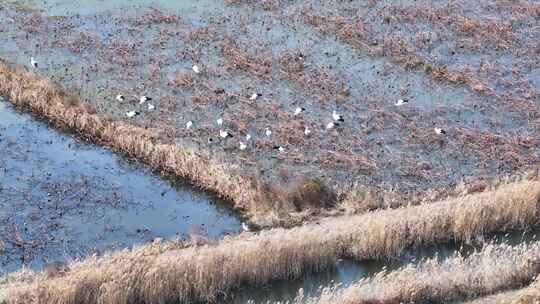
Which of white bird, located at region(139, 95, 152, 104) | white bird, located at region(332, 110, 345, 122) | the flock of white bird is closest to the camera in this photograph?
the flock of white bird

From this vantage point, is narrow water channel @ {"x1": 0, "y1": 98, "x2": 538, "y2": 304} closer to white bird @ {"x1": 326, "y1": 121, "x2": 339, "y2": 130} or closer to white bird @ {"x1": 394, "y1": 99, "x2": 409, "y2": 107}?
white bird @ {"x1": 326, "y1": 121, "x2": 339, "y2": 130}

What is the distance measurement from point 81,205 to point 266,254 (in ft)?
20.4

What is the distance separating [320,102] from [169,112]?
4.91m

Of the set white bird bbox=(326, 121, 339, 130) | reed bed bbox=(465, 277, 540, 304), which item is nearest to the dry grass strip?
white bird bbox=(326, 121, 339, 130)

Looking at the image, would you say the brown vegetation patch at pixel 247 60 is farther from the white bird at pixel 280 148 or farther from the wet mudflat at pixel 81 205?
the wet mudflat at pixel 81 205

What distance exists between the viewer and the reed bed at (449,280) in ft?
48.6

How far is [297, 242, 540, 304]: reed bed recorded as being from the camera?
48.6ft

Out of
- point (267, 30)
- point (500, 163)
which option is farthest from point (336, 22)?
point (500, 163)

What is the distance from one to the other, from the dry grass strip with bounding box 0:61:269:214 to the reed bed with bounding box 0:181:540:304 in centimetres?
244

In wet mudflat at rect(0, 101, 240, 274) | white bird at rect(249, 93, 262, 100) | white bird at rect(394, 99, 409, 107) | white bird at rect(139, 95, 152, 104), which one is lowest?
wet mudflat at rect(0, 101, 240, 274)

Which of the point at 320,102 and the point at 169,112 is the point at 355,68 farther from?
the point at 169,112

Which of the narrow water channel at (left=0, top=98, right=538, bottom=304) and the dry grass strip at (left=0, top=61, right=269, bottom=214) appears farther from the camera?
the dry grass strip at (left=0, top=61, right=269, bottom=214)

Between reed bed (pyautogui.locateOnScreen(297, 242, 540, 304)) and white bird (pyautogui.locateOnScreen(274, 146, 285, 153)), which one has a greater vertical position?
reed bed (pyautogui.locateOnScreen(297, 242, 540, 304))

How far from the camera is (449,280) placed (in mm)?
15531
